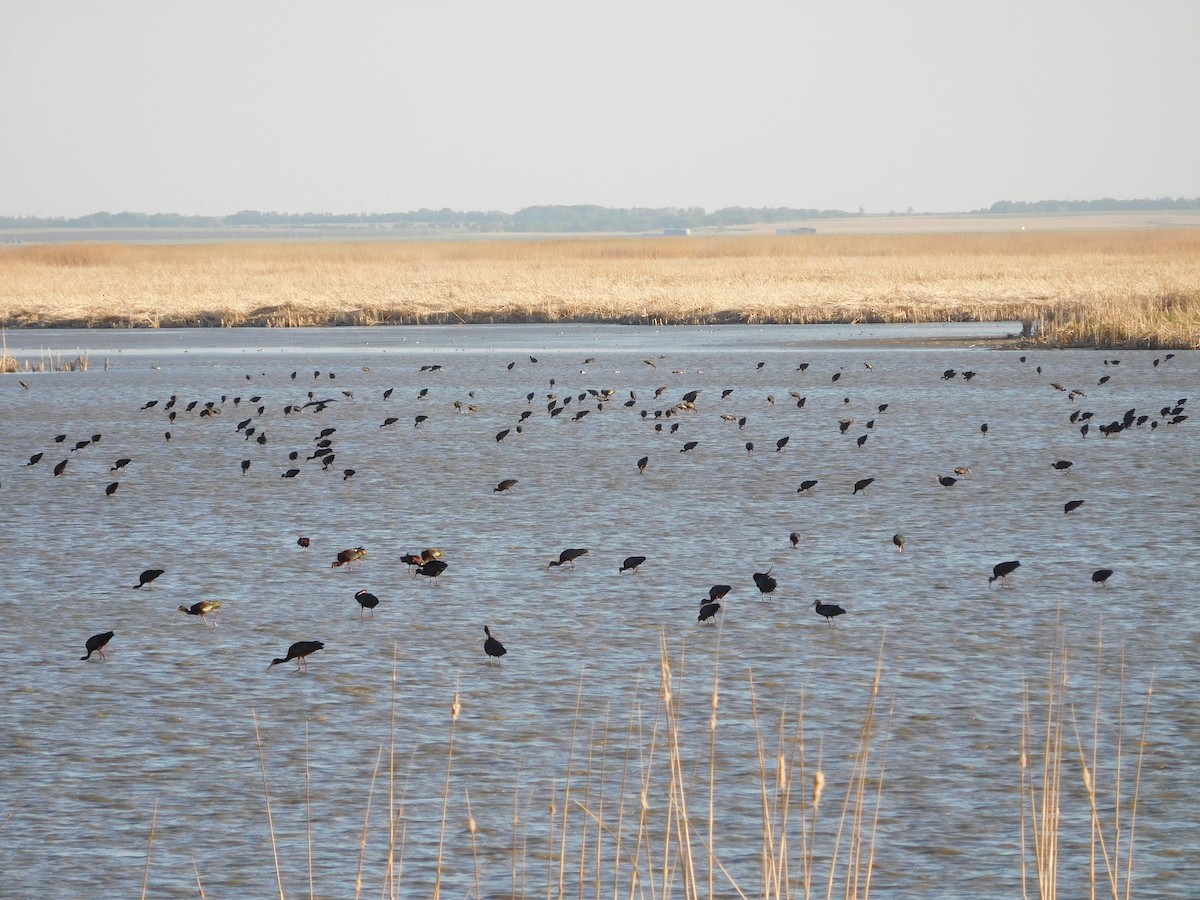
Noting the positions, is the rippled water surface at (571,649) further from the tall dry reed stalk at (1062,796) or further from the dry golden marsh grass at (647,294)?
the dry golden marsh grass at (647,294)

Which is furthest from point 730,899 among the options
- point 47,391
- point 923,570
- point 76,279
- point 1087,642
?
point 76,279

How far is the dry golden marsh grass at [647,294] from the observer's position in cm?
4488

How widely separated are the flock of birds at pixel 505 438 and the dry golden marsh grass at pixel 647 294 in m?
9.19

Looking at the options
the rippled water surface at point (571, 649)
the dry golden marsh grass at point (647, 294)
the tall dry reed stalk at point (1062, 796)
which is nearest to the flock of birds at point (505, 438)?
the rippled water surface at point (571, 649)

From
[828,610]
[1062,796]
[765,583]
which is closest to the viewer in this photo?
[1062,796]

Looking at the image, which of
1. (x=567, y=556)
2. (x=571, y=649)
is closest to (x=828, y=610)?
(x=571, y=649)

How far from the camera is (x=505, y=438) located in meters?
24.0

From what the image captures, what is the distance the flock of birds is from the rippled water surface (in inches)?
6.3

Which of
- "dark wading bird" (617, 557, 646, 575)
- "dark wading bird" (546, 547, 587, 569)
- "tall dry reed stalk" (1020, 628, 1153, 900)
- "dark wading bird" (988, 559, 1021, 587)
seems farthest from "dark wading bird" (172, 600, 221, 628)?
"dark wading bird" (988, 559, 1021, 587)

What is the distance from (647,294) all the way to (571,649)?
1992 inches

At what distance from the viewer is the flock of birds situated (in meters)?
11.7

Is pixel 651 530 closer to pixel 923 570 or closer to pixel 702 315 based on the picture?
pixel 923 570

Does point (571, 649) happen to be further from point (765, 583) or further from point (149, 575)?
point (149, 575)

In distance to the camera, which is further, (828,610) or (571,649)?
(828,610)
